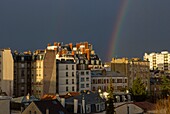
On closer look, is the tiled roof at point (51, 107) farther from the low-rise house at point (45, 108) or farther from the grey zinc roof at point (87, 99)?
the grey zinc roof at point (87, 99)

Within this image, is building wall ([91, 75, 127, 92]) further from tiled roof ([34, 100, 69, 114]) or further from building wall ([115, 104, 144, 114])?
tiled roof ([34, 100, 69, 114])

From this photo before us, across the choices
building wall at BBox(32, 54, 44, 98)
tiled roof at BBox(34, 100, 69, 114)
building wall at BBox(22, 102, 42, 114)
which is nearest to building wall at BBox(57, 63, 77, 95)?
building wall at BBox(32, 54, 44, 98)

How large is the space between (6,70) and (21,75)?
367cm

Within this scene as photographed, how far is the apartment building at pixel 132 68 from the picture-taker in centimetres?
9594

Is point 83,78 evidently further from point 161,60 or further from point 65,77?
point 161,60

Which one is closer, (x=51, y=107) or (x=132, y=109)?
(x=51, y=107)

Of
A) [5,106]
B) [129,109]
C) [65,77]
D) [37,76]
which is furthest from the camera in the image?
[65,77]

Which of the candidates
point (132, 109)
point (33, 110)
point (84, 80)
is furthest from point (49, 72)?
point (33, 110)

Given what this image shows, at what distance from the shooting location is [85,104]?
4225 centimetres

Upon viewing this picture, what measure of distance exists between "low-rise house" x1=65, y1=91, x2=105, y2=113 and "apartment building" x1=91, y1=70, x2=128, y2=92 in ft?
123

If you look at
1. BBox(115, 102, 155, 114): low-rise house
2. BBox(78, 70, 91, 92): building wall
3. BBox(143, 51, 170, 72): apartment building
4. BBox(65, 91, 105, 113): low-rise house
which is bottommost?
BBox(115, 102, 155, 114): low-rise house

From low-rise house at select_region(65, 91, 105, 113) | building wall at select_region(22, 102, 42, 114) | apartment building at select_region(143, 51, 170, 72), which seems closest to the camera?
building wall at select_region(22, 102, 42, 114)

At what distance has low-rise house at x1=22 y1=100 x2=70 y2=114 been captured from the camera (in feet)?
120

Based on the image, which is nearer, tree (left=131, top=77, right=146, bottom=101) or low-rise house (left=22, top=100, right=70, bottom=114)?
low-rise house (left=22, top=100, right=70, bottom=114)
